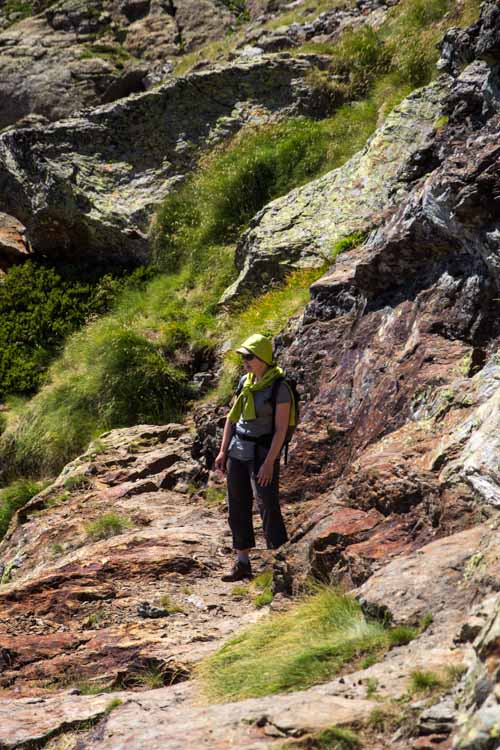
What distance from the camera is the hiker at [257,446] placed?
679cm

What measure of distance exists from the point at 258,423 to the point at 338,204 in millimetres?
6659

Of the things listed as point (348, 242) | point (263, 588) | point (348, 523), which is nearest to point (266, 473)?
point (263, 588)

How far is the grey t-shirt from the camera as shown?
22.6 feet

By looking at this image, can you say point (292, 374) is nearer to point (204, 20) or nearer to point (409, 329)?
point (409, 329)

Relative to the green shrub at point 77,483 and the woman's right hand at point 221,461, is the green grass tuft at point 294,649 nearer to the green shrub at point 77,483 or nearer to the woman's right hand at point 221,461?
the woman's right hand at point 221,461

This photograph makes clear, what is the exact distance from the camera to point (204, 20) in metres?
28.8

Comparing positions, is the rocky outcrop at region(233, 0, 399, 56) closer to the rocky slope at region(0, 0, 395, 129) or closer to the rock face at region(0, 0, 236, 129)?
the rocky slope at region(0, 0, 395, 129)

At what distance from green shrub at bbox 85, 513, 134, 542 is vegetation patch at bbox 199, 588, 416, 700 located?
3324 millimetres

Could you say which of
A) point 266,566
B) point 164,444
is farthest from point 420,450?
point 164,444

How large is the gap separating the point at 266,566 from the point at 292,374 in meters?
2.64

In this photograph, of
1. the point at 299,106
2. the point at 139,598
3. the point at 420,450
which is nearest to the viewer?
the point at 420,450

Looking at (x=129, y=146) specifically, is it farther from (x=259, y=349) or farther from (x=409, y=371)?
(x=259, y=349)

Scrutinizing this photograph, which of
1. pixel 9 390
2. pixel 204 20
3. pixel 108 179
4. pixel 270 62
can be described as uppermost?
pixel 204 20

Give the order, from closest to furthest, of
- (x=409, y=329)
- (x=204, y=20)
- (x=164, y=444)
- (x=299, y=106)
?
1. (x=409, y=329)
2. (x=164, y=444)
3. (x=299, y=106)
4. (x=204, y=20)
